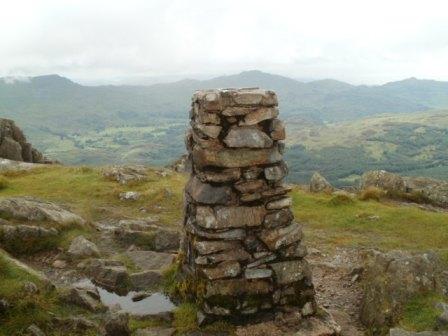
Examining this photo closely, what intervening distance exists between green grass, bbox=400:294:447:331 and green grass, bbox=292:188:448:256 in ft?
25.6

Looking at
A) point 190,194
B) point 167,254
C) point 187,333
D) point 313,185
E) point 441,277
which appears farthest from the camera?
point 313,185

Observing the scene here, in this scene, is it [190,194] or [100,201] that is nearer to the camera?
[190,194]

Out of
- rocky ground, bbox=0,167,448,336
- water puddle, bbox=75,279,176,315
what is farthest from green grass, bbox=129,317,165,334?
water puddle, bbox=75,279,176,315

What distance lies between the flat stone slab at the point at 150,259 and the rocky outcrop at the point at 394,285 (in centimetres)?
747

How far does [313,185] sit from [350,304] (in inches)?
771

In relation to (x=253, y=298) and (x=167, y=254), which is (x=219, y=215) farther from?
(x=167, y=254)

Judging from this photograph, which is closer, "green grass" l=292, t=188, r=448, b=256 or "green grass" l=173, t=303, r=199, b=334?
"green grass" l=173, t=303, r=199, b=334

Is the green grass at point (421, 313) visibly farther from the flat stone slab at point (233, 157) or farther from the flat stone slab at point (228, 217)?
the flat stone slab at point (233, 157)

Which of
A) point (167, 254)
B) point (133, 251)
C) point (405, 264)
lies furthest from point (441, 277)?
point (133, 251)

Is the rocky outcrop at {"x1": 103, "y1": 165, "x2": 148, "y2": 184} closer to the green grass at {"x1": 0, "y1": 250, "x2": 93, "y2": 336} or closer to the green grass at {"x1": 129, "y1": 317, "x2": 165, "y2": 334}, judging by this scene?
the green grass at {"x1": 0, "y1": 250, "x2": 93, "y2": 336}

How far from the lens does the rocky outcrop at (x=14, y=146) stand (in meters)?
47.3

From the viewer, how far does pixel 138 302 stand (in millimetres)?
16156

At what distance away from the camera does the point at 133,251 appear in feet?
68.6

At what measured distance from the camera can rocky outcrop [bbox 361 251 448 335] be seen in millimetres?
14922
